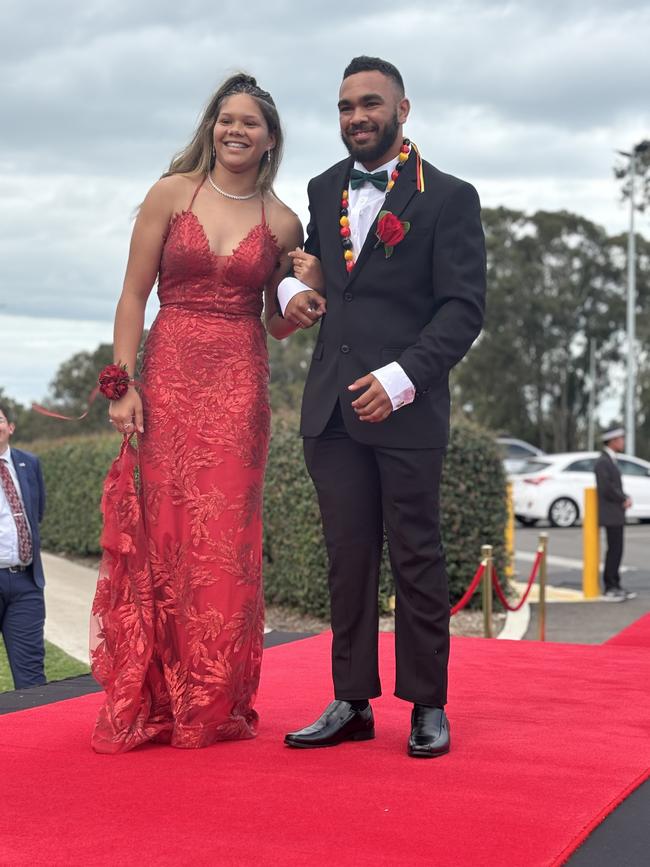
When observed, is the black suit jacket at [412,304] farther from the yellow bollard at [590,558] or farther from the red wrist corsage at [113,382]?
the yellow bollard at [590,558]

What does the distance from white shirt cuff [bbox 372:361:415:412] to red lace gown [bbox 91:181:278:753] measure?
0.62m

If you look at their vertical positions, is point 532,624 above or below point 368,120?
below

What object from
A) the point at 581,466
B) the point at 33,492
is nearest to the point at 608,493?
the point at 581,466

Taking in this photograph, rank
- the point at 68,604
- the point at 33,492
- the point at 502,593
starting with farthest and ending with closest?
1. the point at 68,604
2. the point at 502,593
3. the point at 33,492

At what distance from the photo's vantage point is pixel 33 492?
249 inches

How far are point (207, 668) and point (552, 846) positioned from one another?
57.5 inches

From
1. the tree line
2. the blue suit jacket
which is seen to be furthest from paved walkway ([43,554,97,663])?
the tree line

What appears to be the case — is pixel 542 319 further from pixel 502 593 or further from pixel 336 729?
pixel 336 729

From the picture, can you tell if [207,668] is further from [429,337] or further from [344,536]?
[429,337]

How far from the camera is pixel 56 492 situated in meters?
18.8

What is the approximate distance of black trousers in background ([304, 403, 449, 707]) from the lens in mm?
3873

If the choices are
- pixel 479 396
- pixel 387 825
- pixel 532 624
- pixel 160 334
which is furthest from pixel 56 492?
pixel 479 396

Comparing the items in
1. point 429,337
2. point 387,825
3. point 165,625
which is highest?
point 429,337

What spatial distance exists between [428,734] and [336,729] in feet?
1.01
